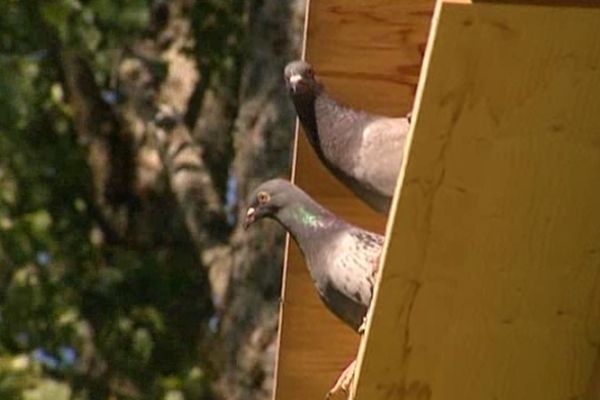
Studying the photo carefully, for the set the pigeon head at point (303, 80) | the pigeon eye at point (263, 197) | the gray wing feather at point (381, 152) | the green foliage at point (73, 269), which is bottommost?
the green foliage at point (73, 269)

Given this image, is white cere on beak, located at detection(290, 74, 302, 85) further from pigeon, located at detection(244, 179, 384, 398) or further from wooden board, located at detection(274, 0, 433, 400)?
pigeon, located at detection(244, 179, 384, 398)

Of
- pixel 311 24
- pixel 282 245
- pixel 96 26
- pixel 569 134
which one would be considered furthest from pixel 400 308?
pixel 96 26

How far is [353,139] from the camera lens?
3.37 metres

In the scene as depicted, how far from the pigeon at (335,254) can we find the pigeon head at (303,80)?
0.74ft

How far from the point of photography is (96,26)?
7082 mm

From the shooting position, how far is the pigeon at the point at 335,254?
3324mm

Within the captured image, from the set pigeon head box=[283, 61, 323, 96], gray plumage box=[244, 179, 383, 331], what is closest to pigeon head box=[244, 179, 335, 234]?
gray plumage box=[244, 179, 383, 331]

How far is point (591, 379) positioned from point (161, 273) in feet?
15.0

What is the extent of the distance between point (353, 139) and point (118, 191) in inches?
157

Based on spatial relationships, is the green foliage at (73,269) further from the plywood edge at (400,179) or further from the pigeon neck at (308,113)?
the plywood edge at (400,179)

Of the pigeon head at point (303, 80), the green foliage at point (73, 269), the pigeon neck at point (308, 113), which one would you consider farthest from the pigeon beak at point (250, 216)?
the green foliage at point (73, 269)

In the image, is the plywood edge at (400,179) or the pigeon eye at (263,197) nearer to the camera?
the plywood edge at (400,179)

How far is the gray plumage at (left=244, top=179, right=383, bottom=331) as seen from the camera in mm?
3324

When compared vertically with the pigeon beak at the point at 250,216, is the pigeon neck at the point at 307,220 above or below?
above
